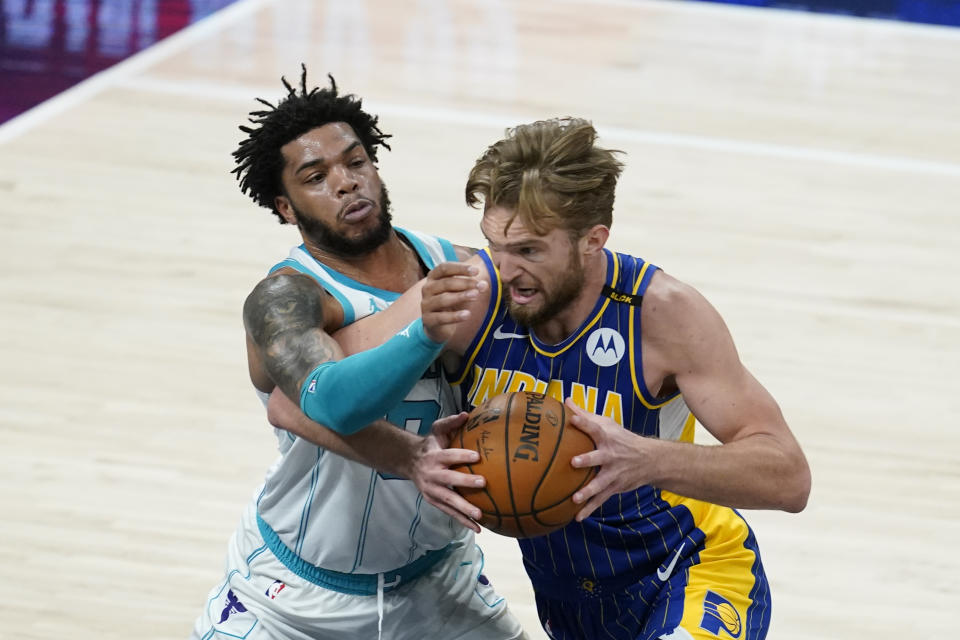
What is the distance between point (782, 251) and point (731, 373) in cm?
475

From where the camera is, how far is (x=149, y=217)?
774cm

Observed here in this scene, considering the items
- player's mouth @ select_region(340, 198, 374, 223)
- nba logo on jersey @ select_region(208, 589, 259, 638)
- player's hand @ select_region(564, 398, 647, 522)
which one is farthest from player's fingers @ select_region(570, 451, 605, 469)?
nba logo on jersey @ select_region(208, 589, 259, 638)

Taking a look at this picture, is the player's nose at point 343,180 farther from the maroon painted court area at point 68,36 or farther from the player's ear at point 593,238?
the maroon painted court area at point 68,36

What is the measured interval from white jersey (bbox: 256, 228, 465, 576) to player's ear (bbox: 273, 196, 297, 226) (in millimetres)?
176

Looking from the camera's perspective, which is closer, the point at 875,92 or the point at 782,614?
the point at 782,614

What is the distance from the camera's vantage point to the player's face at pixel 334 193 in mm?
3359

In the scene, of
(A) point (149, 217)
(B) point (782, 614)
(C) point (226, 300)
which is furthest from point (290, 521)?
(A) point (149, 217)

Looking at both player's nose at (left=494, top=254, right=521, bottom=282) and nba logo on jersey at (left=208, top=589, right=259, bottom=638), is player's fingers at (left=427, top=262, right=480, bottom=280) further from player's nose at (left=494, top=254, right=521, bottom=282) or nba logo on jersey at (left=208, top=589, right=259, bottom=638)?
nba logo on jersey at (left=208, top=589, right=259, bottom=638)

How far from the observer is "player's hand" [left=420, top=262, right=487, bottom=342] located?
104 inches

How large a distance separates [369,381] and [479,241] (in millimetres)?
4928

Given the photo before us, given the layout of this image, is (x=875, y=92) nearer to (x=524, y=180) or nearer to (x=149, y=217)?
(x=149, y=217)

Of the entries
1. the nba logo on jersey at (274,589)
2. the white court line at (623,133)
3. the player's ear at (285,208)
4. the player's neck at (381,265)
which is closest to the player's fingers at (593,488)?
the player's neck at (381,265)

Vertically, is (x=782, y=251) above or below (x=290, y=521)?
below

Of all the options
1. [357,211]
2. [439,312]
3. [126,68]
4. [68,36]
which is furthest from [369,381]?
[68,36]
